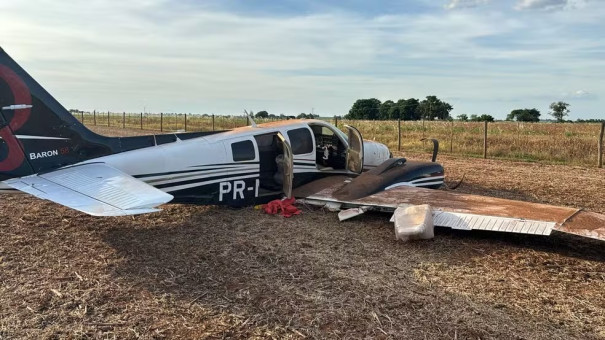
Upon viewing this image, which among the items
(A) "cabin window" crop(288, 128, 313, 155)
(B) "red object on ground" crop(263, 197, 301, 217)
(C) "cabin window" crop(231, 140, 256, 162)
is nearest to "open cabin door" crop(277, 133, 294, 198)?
(B) "red object on ground" crop(263, 197, 301, 217)

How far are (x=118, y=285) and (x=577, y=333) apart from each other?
4755 mm

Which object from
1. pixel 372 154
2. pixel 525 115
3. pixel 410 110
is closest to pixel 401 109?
pixel 410 110

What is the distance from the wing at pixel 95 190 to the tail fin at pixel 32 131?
325 mm

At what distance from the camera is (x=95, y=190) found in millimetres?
5809

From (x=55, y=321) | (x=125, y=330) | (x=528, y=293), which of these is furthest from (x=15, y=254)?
(x=528, y=293)

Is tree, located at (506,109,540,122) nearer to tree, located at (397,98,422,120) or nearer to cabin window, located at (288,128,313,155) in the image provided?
tree, located at (397,98,422,120)

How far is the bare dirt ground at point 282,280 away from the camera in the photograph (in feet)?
14.0

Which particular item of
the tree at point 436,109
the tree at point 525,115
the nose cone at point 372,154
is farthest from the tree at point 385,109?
the nose cone at point 372,154

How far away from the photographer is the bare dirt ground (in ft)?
14.0

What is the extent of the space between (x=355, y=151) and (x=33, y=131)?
6.36 m

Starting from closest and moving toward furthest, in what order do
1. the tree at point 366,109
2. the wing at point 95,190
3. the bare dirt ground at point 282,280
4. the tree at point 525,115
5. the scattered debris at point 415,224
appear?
the bare dirt ground at point 282,280 < the wing at point 95,190 < the scattered debris at point 415,224 < the tree at point 525,115 < the tree at point 366,109

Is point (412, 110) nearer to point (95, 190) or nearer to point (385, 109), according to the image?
point (385, 109)

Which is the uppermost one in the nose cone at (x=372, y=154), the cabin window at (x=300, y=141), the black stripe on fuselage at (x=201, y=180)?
the cabin window at (x=300, y=141)

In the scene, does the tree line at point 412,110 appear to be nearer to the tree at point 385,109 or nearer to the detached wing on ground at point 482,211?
the tree at point 385,109
